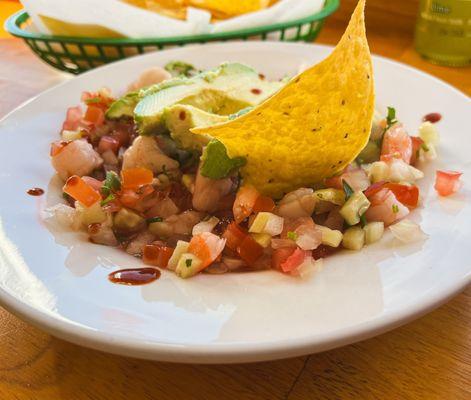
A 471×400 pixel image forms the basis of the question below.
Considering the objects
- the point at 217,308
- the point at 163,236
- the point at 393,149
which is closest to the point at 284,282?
the point at 217,308

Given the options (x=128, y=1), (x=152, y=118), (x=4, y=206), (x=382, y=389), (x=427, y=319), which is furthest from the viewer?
(x=128, y=1)

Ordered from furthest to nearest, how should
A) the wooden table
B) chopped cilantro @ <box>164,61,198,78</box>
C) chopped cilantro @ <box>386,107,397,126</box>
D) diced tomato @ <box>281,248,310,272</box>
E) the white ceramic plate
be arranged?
chopped cilantro @ <box>164,61,198,78</box>
chopped cilantro @ <box>386,107,397,126</box>
diced tomato @ <box>281,248,310,272</box>
the wooden table
the white ceramic plate

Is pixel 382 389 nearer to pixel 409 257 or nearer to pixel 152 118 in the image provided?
pixel 409 257

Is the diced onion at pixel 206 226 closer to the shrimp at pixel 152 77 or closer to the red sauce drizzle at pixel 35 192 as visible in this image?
the red sauce drizzle at pixel 35 192

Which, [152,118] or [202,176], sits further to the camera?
[152,118]

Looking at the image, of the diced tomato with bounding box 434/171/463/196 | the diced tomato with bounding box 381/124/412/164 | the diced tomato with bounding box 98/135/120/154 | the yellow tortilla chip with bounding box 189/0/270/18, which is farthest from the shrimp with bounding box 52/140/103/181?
the yellow tortilla chip with bounding box 189/0/270/18

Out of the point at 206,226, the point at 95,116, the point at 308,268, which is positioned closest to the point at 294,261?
the point at 308,268

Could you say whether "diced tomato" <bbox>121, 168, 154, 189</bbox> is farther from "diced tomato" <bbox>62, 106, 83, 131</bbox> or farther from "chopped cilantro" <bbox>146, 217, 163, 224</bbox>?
"diced tomato" <bbox>62, 106, 83, 131</bbox>
